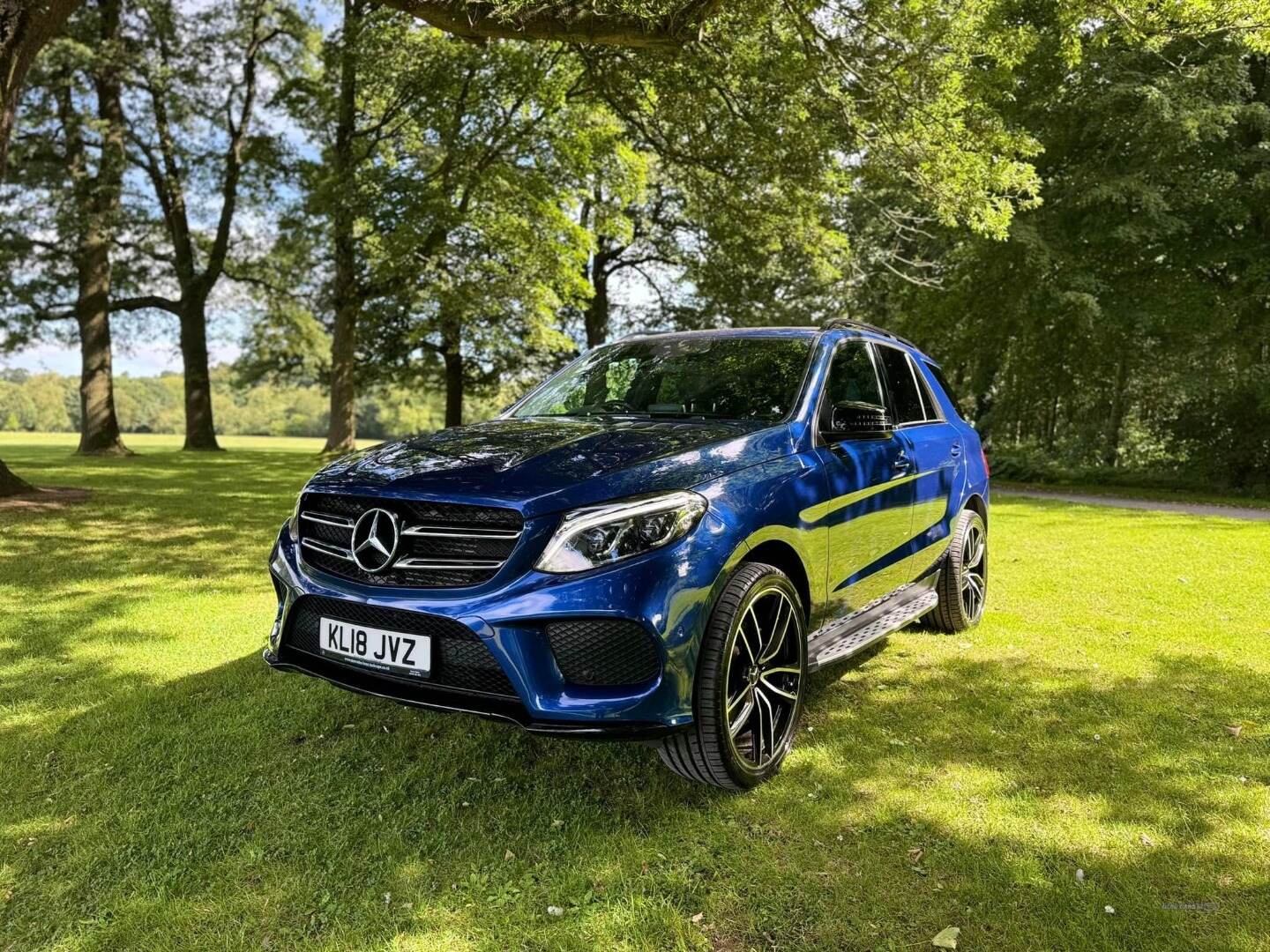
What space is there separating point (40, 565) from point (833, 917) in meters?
7.04

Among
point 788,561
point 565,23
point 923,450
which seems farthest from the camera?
point 565,23

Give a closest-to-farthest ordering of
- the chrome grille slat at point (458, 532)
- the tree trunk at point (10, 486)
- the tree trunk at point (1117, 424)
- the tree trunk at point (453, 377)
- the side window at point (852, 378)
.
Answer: the chrome grille slat at point (458, 532), the side window at point (852, 378), the tree trunk at point (10, 486), the tree trunk at point (1117, 424), the tree trunk at point (453, 377)

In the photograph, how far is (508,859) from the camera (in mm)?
2631

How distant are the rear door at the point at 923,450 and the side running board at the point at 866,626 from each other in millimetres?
134

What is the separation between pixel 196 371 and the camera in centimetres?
2364

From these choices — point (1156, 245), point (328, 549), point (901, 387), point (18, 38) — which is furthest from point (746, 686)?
point (1156, 245)

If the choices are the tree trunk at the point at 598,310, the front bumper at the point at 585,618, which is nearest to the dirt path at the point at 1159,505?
the front bumper at the point at 585,618

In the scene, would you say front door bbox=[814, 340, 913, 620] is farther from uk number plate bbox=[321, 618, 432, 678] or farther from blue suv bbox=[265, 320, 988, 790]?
uk number plate bbox=[321, 618, 432, 678]

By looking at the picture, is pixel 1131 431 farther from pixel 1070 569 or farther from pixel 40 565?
pixel 40 565

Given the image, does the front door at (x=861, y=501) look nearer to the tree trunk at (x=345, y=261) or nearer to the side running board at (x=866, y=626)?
the side running board at (x=866, y=626)

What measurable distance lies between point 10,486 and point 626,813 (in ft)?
34.6

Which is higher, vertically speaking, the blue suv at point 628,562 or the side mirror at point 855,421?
the side mirror at point 855,421

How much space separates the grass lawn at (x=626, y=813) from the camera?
2346 mm

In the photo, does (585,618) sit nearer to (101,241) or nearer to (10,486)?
(10,486)
